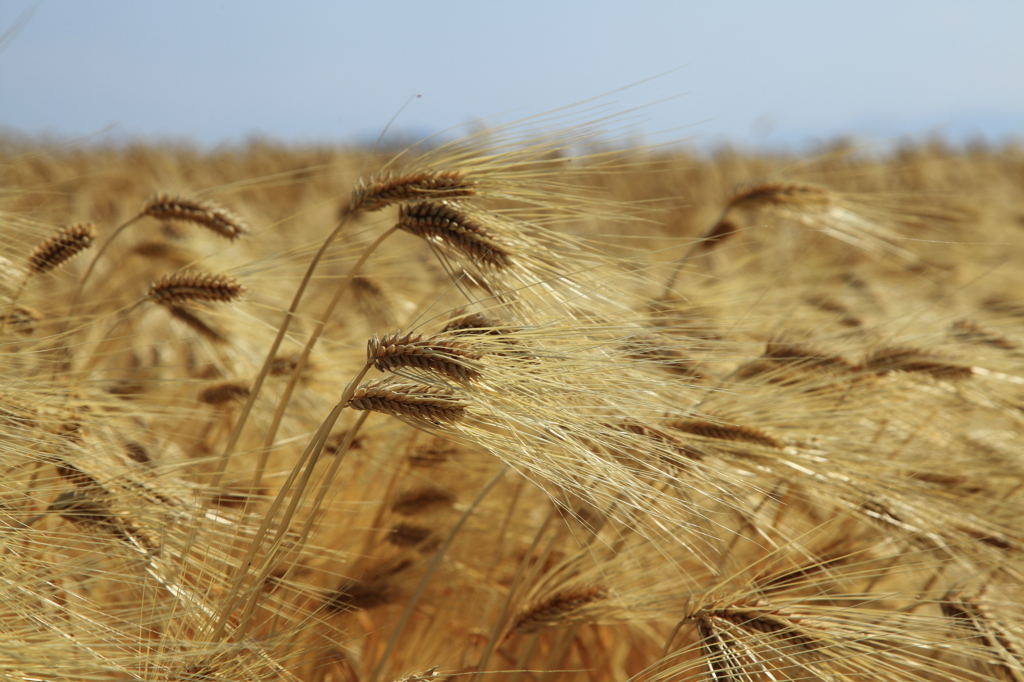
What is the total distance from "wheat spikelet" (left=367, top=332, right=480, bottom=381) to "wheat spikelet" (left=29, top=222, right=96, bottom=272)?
0.88 m

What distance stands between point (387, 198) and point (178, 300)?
1.54 feet

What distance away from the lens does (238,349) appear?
1.93 meters

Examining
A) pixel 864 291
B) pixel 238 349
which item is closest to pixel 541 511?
pixel 238 349

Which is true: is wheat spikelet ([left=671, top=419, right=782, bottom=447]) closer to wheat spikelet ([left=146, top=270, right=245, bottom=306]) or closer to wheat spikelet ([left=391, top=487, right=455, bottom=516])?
wheat spikelet ([left=391, top=487, right=455, bottom=516])

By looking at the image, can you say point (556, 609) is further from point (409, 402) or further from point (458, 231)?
point (458, 231)

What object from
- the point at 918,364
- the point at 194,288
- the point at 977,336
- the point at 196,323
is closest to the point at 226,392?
the point at 196,323

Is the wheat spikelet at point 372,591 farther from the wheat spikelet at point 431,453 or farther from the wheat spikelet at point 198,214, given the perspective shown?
the wheat spikelet at point 198,214

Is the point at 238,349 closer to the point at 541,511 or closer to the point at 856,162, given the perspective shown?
the point at 541,511

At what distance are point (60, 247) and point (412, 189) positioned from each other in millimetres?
805

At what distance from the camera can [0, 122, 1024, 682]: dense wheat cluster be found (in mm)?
982

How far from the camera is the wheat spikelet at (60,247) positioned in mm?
1493

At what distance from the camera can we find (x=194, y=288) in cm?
139

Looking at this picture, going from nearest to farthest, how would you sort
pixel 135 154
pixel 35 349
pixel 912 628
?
pixel 912 628 → pixel 35 349 → pixel 135 154

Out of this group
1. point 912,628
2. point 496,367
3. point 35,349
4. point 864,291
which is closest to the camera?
point 496,367
